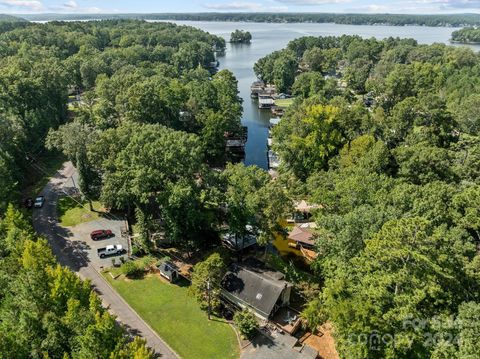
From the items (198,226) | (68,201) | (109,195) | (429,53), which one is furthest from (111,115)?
(429,53)

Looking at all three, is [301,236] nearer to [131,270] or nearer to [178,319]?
[178,319]

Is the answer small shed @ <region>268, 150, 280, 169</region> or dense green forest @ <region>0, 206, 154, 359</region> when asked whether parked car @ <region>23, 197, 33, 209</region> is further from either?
small shed @ <region>268, 150, 280, 169</region>

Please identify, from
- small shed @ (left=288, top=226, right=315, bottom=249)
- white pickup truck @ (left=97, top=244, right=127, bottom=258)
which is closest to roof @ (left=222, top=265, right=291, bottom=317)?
small shed @ (left=288, top=226, right=315, bottom=249)

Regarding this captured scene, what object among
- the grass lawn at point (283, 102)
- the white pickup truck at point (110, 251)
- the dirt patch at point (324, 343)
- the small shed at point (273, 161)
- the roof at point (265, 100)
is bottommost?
the dirt patch at point (324, 343)

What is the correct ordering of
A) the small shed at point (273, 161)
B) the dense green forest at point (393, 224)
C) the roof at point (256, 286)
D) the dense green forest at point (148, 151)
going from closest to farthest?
the dense green forest at point (393, 224), the roof at point (256, 286), the dense green forest at point (148, 151), the small shed at point (273, 161)

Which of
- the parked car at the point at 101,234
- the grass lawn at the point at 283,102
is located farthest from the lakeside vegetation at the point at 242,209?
the grass lawn at the point at 283,102

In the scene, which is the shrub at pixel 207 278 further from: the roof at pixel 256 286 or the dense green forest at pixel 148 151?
the dense green forest at pixel 148 151

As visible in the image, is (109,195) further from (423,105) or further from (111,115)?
(423,105)
